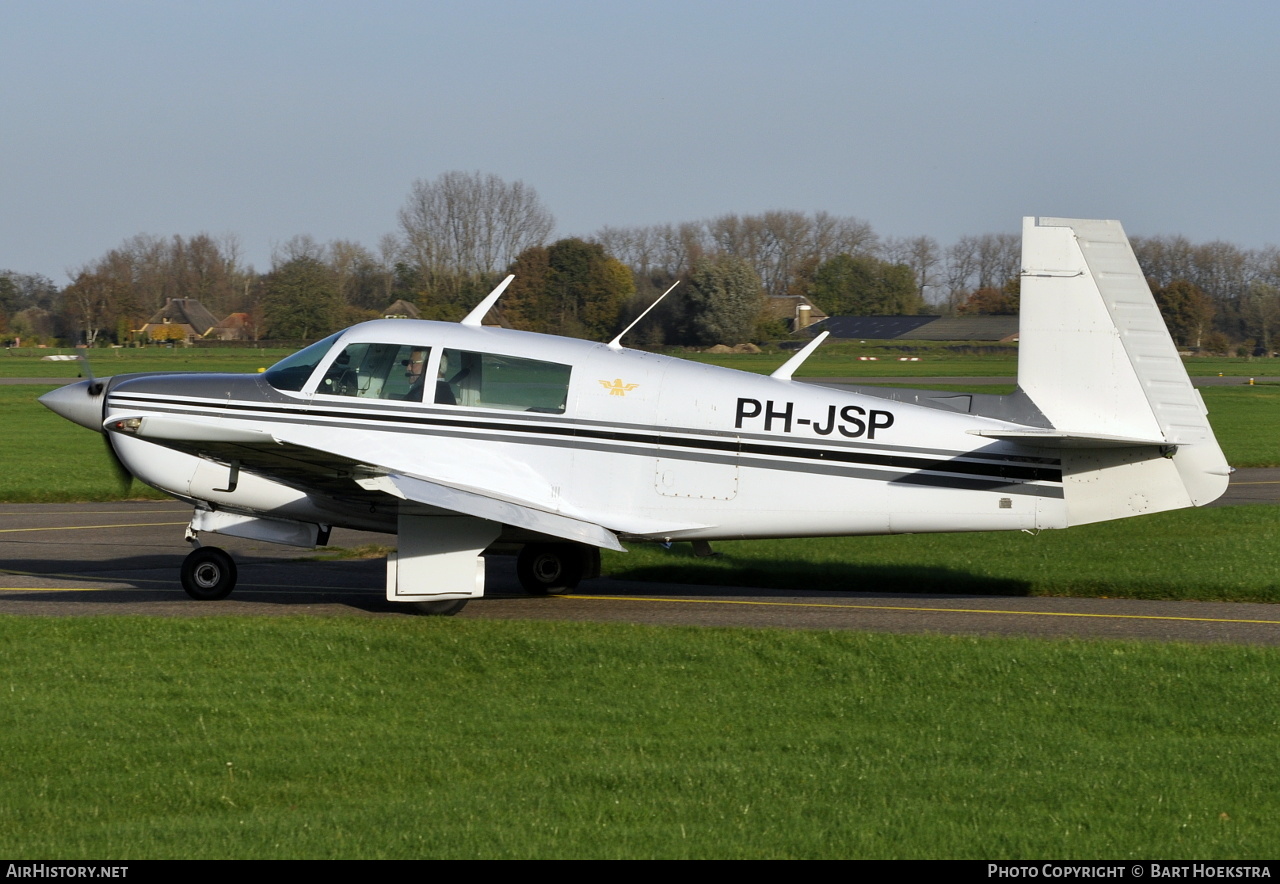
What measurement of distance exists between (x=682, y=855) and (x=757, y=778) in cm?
112

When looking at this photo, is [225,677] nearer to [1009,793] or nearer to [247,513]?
[247,513]

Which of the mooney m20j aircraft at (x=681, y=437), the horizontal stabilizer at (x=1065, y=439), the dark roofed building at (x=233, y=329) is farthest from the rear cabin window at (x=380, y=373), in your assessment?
the dark roofed building at (x=233, y=329)

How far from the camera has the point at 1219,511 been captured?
17.5 metres

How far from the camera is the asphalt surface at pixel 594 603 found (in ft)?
34.1

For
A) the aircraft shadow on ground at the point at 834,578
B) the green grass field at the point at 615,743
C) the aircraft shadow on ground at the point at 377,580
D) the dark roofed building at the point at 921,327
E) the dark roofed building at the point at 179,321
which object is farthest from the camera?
the dark roofed building at the point at 179,321

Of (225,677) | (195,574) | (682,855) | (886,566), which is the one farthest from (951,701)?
(195,574)

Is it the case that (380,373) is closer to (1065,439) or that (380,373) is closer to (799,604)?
(799,604)

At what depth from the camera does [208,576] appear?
11.4 meters

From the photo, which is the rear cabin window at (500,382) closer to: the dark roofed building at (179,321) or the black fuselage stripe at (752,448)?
the black fuselage stripe at (752,448)

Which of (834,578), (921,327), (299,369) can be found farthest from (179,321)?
(834,578)

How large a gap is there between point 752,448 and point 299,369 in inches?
155

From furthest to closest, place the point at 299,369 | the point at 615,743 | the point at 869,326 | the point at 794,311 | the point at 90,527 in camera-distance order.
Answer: the point at 794,311 → the point at 869,326 → the point at 90,527 → the point at 299,369 → the point at 615,743

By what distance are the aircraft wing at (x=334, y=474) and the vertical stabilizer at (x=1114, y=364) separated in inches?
132

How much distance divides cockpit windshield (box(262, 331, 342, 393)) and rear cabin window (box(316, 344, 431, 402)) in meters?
0.19
